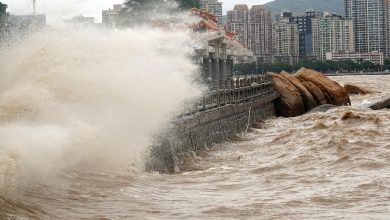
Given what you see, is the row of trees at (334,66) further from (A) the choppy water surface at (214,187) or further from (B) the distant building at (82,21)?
(A) the choppy water surface at (214,187)

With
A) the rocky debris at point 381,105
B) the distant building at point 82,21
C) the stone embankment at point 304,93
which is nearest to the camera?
the distant building at point 82,21

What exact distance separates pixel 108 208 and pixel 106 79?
20.4 ft

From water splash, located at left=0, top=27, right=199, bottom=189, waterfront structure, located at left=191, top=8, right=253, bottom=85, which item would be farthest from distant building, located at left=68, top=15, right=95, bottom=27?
waterfront structure, located at left=191, top=8, right=253, bottom=85

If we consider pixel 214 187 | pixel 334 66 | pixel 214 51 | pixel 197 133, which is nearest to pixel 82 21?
pixel 197 133

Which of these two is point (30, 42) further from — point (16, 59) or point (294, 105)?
point (294, 105)

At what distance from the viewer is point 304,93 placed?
36.0m

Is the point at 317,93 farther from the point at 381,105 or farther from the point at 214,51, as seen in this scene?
the point at 214,51

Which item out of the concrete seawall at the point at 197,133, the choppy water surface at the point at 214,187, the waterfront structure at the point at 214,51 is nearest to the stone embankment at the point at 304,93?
the waterfront structure at the point at 214,51

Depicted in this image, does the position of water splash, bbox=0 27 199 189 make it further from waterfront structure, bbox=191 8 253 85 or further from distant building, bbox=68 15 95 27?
waterfront structure, bbox=191 8 253 85

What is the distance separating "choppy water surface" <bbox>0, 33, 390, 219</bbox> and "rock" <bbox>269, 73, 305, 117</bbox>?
17.0m

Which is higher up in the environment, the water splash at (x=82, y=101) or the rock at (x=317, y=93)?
the water splash at (x=82, y=101)

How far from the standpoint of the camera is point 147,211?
9.23 meters

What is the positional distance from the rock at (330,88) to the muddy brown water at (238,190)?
20.0 metres

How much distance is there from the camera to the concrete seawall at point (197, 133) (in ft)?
46.2
